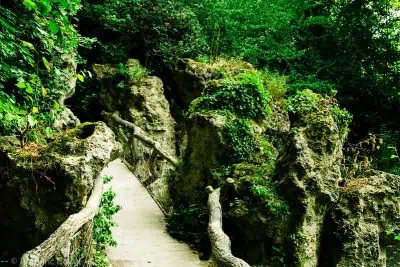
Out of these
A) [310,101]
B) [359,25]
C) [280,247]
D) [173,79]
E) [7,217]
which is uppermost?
[359,25]

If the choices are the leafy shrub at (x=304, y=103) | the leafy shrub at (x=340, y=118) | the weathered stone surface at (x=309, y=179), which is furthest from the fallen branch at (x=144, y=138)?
the leafy shrub at (x=340, y=118)

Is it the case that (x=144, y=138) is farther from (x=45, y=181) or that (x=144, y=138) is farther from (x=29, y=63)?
(x=45, y=181)

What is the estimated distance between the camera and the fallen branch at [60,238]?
11.1 feet

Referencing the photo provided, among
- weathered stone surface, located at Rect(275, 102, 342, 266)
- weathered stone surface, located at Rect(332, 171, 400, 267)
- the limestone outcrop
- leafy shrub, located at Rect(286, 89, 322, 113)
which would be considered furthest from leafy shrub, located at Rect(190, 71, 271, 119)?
weathered stone surface, located at Rect(332, 171, 400, 267)

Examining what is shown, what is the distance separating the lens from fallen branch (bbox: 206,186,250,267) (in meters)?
4.46

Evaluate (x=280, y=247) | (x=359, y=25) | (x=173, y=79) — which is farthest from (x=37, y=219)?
(x=359, y=25)

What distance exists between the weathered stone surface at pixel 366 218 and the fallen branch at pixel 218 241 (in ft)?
7.28

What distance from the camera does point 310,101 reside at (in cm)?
773

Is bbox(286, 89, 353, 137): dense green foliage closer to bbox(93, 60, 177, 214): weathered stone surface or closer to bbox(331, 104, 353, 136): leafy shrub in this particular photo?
bbox(331, 104, 353, 136): leafy shrub

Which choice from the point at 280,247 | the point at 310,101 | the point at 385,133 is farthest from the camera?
the point at 385,133

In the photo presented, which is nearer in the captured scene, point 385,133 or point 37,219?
point 37,219

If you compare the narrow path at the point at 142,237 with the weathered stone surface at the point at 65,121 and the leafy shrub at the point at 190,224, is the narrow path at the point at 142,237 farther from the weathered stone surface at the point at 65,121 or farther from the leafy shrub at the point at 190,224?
the weathered stone surface at the point at 65,121

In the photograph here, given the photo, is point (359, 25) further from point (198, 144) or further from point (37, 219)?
point (37, 219)

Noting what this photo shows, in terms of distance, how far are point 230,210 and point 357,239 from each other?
7.45ft
